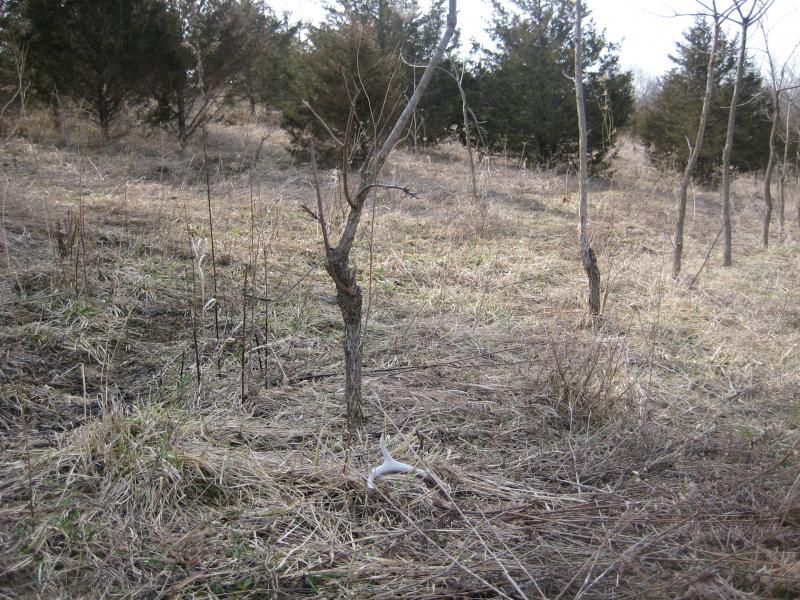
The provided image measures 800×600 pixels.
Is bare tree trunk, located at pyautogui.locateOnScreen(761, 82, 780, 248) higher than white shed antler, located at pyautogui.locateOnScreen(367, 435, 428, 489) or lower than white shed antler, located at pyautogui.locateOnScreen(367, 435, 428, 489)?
higher

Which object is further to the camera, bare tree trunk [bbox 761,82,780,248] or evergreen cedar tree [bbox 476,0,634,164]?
evergreen cedar tree [bbox 476,0,634,164]

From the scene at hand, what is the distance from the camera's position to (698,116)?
36.7 ft

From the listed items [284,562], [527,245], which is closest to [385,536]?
[284,562]

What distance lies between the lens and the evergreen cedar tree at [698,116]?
36.7ft

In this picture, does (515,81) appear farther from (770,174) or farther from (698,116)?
(770,174)

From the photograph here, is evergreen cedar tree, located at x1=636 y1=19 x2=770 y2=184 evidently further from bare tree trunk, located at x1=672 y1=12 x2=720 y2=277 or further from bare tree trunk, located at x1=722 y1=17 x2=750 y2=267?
bare tree trunk, located at x1=672 y1=12 x2=720 y2=277

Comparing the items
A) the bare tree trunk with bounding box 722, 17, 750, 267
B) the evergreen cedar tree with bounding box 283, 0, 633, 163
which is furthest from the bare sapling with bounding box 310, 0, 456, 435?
the evergreen cedar tree with bounding box 283, 0, 633, 163

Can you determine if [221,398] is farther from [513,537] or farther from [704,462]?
[704,462]

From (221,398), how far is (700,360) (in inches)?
103

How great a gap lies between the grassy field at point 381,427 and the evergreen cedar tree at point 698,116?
7093 mm

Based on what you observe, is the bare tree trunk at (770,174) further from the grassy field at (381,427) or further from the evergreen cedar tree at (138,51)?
the evergreen cedar tree at (138,51)

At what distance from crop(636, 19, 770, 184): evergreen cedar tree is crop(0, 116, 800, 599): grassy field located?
7.09m

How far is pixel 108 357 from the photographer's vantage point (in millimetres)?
3006

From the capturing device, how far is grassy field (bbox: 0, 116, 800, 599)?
1.77 metres
